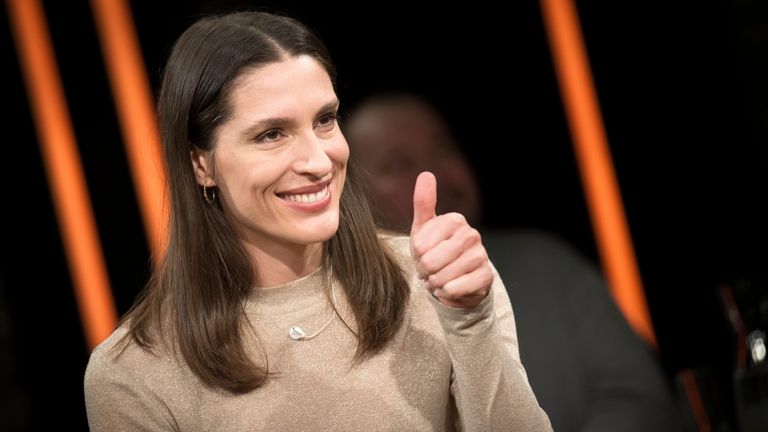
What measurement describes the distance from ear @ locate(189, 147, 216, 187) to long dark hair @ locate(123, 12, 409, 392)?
0.04 feet

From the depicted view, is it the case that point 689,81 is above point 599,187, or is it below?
above

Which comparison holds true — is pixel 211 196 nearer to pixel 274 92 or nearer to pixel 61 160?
pixel 274 92

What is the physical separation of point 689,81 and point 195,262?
177 cm

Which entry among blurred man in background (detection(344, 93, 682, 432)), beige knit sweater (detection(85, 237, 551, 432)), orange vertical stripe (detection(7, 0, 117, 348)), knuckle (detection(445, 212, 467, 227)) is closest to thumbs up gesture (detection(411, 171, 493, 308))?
knuckle (detection(445, 212, 467, 227))

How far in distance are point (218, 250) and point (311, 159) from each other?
22 cm

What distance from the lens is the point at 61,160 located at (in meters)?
2.78

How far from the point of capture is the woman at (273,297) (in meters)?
1.32

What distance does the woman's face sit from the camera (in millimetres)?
1314

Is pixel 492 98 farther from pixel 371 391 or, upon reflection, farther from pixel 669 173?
pixel 371 391

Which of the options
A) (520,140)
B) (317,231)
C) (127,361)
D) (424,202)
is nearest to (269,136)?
(317,231)

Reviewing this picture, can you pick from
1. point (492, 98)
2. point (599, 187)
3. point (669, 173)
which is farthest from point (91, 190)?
point (669, 173)

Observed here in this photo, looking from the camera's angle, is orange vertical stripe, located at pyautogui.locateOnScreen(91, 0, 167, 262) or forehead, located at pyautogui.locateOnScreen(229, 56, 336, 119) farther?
orange vertical stripe, located at pyautogui.locateOnScreen(91, 0, 167, 262)

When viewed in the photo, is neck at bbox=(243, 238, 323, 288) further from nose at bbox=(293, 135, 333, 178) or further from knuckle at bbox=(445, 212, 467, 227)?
knuckle at bbox=(445, 212, 467, 227)

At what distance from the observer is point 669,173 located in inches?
108
